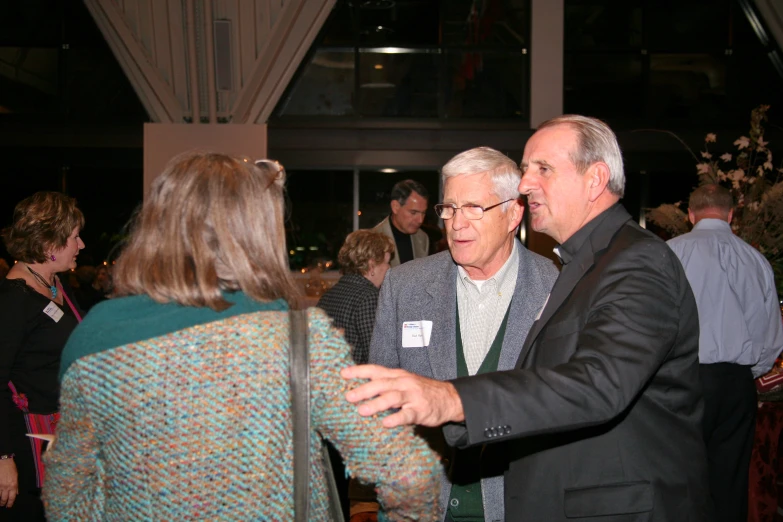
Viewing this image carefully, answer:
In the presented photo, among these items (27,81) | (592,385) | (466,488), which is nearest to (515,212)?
(466,488)

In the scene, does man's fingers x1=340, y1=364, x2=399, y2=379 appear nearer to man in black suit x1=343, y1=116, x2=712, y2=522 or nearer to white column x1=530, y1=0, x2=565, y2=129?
man in black suit x1=343, y1=116, x2=712, y2=522

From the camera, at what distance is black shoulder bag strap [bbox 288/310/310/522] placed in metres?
1.28

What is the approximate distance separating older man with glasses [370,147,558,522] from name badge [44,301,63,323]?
157cm

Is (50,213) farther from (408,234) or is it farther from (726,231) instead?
(726,231)

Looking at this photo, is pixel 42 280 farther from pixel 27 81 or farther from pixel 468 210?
pixel 27 81

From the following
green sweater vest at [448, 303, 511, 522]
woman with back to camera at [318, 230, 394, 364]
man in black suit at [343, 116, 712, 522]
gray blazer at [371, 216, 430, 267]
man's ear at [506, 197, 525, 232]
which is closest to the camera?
man in black suit at [343, 116, 712, 522]

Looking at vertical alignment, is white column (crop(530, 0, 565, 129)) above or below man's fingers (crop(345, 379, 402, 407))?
above

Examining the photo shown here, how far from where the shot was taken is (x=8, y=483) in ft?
9.56

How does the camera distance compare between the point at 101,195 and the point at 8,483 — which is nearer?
the point at 8,483

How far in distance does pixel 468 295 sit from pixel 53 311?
6.40 feet

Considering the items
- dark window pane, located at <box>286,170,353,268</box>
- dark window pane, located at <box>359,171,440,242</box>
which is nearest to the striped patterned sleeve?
dark window pane, located at <box>286,170,353,268</box>

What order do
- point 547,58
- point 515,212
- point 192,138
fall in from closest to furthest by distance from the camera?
point 515,212
point 192,138
point 547,58

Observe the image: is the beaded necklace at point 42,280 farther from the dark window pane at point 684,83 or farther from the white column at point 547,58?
the dark window pane at point 684,83

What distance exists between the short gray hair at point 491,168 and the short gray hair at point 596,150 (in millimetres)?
518
